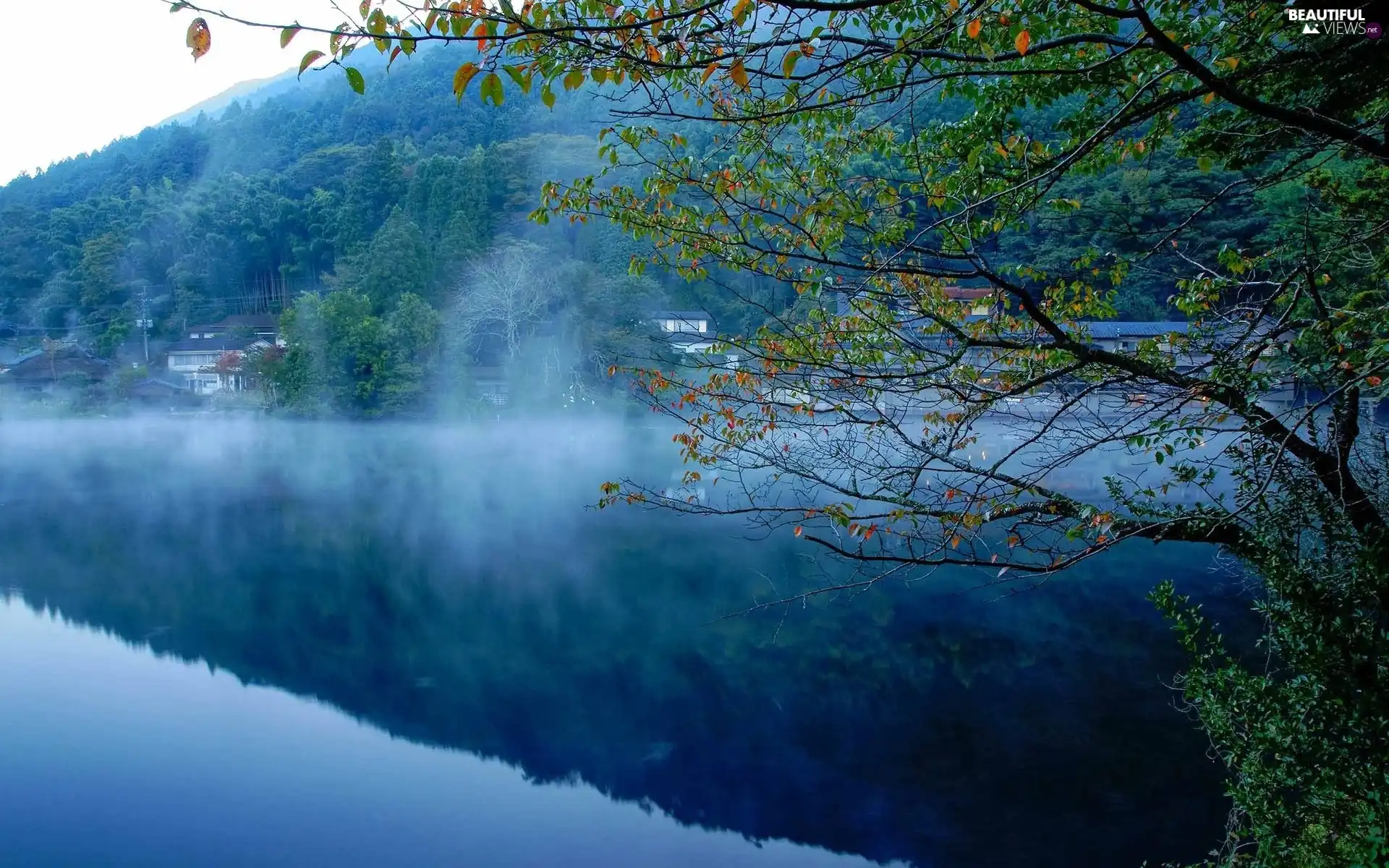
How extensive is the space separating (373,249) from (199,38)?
100ft

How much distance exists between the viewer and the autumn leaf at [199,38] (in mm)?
1608

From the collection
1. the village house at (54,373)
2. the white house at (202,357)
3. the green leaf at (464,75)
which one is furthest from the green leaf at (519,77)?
the village house at (54,373)

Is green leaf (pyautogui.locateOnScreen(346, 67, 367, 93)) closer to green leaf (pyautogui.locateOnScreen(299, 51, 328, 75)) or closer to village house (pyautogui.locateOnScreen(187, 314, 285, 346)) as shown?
green leaf (pyautogui.locateOnScreen(299, 51, 328, 75))

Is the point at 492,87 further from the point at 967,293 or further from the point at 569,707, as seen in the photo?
the point at 569,707

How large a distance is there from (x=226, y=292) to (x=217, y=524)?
27.2 metres

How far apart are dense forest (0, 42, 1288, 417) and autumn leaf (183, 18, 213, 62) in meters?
8.25

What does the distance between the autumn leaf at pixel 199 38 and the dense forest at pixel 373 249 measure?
825cm

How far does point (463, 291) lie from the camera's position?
28141mm

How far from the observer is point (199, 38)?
1.62 metres

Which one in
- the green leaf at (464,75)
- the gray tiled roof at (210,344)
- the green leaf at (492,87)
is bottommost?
the green leaf at (492,87)

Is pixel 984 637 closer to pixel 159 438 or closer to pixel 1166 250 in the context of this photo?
pixel 1166 250

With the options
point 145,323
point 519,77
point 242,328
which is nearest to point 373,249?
point 242,328

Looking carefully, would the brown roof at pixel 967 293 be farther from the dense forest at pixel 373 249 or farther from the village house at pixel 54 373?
the village house at pixel 54 373

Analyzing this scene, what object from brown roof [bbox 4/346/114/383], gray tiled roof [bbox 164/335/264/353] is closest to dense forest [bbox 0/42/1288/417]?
brown roof [bbox 4/346/114/383]
